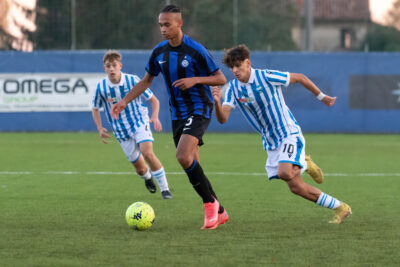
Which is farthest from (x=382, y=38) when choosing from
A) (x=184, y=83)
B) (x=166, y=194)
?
(x=184, y=83)

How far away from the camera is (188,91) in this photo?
695 centimetres

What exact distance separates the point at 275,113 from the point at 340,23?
2426 centimetres

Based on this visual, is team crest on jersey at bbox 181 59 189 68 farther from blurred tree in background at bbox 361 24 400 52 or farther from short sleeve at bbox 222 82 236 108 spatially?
blurred tree in background at bbox 361 24 400 52

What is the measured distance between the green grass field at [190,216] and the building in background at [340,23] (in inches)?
573

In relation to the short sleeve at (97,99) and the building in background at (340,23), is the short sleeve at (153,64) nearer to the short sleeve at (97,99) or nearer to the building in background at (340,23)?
the short sleeve at (97,99)

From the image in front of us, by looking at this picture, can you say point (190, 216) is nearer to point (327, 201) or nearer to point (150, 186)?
point (327, 201)

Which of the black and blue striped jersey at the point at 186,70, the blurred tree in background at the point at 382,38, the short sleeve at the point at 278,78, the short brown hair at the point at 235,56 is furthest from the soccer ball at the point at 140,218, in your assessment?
the blurred tree in background at the point at 382,38

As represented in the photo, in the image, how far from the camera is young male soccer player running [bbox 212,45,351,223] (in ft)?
22.2

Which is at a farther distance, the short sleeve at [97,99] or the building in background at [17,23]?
the building in background at [17,23]

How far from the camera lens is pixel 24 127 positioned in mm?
20703

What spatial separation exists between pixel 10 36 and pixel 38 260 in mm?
18487

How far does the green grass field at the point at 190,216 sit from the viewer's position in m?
5.46

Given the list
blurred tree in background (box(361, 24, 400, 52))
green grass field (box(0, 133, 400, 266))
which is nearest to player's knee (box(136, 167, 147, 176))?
green grass field (box(0, 133, 400, 266))

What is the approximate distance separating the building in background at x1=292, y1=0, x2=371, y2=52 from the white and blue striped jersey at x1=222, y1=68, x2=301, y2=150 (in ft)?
63.8
